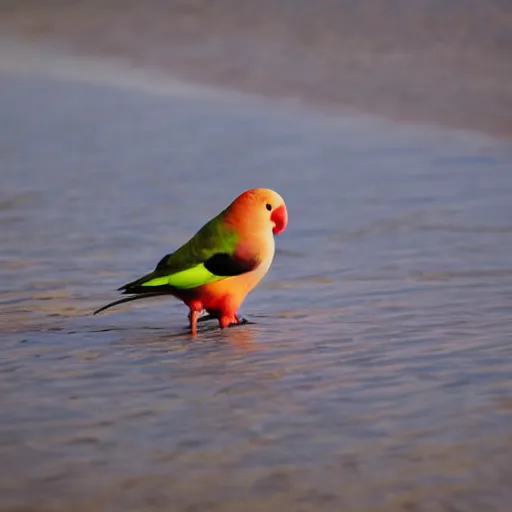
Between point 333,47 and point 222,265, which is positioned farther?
point 333,47

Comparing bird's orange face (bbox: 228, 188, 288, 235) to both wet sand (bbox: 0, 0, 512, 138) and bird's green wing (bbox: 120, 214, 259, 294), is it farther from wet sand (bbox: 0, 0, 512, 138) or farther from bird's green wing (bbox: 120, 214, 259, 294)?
wet sand (bbox: 0, 0, 512, 138)

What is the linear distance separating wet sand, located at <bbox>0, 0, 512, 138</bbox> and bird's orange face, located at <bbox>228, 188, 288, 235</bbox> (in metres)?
3.41

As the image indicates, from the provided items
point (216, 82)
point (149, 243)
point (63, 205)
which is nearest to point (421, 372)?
point (149, 243)

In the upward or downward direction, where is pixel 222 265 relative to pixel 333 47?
downward

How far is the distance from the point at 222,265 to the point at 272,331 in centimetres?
25


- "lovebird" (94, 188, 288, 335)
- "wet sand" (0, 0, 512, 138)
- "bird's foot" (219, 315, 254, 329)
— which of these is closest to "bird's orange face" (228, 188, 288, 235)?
"lovebird" (94, 188, 288, 335)

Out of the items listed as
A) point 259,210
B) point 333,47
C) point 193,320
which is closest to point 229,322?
point 193,320

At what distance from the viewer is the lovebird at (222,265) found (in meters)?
3.92

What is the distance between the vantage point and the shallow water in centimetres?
255

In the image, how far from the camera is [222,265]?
395 cm

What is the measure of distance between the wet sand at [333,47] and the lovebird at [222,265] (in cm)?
348

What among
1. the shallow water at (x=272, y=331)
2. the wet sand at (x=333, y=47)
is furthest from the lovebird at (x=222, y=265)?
the wet sand at (x=333, y=47)

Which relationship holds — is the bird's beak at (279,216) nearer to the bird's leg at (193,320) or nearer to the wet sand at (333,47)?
the bird's leg at (193,320)

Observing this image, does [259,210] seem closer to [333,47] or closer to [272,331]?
[272,331]
